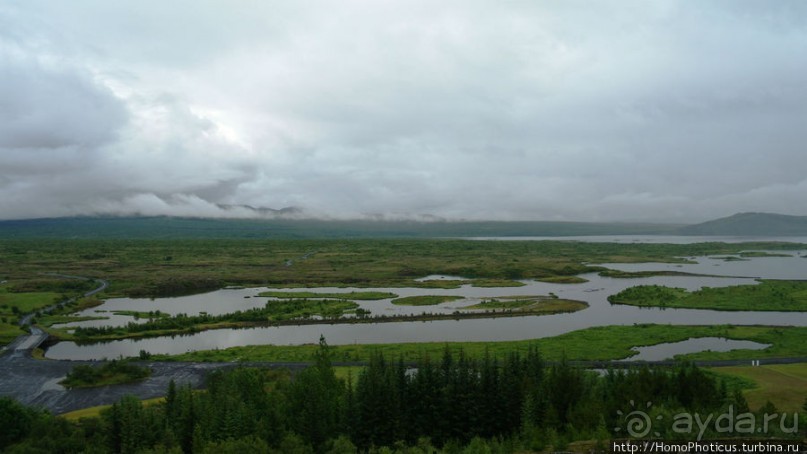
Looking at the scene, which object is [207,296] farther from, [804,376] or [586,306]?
[804,376]

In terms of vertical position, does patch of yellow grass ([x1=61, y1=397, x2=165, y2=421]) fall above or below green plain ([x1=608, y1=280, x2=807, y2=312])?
below

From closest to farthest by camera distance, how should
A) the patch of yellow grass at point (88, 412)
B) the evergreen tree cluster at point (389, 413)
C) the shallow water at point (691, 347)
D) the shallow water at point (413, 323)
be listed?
the evergreen tree cluster at point (389, 413) < the patch of yellow grass at point (88, 412) < the shallow water at point (691, 347) < the shallow water at point (413, 323)

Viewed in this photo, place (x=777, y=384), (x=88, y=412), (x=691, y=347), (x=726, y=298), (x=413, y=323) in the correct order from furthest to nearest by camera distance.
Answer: (x=726, y=298) → (x=413, y=323) → (x=691, y=347) → (x=777, y=384) → (x=88, y=412)

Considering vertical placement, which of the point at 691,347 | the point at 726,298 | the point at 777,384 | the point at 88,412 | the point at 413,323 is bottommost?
the point at 88,412

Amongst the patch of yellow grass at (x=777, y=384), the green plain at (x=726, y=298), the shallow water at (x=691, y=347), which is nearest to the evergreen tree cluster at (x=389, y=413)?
the patch of yellow grass at (x=777, y=384)

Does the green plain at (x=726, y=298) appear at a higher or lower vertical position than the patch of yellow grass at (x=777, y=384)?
higher

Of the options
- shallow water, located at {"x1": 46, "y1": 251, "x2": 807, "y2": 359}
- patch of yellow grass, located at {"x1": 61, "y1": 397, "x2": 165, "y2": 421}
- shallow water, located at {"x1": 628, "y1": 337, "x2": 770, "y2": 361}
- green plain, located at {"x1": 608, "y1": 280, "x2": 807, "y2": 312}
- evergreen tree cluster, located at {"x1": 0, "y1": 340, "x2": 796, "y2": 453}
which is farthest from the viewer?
green plain, located at {"x1": 608, "y1": 280, "x2": 807, "y2": 312}

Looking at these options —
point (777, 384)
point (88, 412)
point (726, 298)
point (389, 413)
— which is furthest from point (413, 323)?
point (726, 298)

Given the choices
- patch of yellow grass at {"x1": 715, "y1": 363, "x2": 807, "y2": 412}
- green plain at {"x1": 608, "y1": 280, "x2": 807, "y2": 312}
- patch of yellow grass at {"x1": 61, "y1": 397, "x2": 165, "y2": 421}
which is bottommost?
patch of yellow grass at {"x1": 61, "y1": 397, "x2": 165, "y2": 421}

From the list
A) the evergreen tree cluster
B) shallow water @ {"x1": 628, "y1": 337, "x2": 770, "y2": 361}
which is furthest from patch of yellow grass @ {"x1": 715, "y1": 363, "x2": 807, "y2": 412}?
shallow water @ {"x1": 628, "y1": 337, "x2": 770, "y2": 361}

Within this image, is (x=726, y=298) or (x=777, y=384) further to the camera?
(x=726, y=298)

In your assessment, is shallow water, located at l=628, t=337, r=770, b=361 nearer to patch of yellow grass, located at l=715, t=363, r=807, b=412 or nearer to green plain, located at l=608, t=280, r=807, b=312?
patch of yellow grass, located at l=715, t=363, r=807, b=412

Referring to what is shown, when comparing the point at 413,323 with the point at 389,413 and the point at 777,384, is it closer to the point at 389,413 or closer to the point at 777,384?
the point at 389,413

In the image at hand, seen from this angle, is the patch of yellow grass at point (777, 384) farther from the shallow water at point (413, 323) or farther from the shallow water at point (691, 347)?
the shallow water at point (413, 323)
